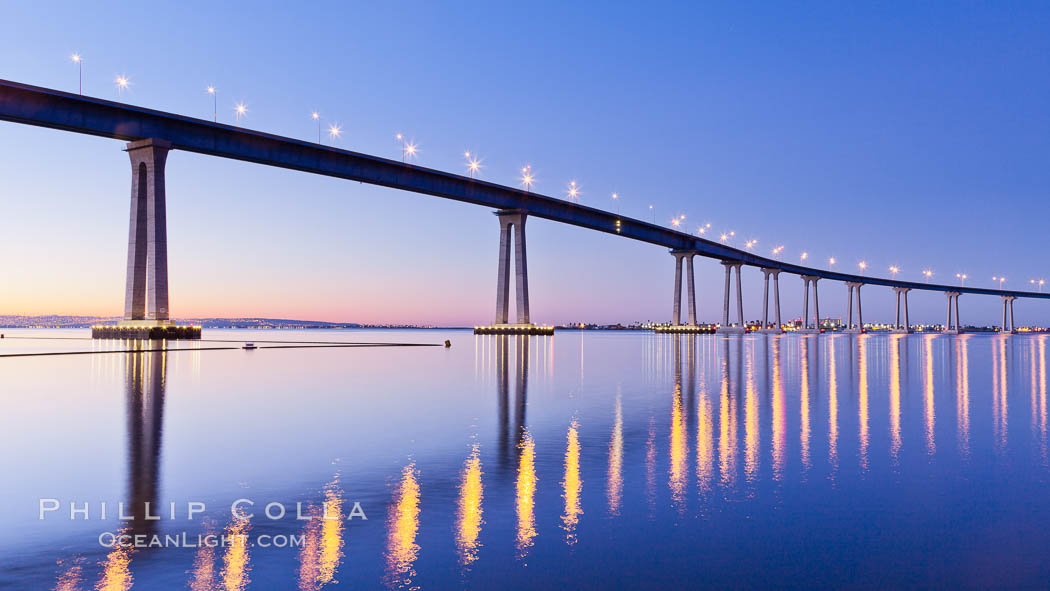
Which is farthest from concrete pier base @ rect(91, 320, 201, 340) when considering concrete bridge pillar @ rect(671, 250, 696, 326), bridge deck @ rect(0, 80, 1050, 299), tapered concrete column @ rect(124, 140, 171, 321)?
concrete bridge pillar @ rect(671, 250, 696, 326)

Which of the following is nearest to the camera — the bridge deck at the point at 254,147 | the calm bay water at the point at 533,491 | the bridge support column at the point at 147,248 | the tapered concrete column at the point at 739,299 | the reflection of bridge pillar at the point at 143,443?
the calm bay water at the point at 533,491

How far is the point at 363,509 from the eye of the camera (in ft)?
30.0

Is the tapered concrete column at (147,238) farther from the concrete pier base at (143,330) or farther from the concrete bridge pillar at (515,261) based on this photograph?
the concrete bridge pillar at (515,261)

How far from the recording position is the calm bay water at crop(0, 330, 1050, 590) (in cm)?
687

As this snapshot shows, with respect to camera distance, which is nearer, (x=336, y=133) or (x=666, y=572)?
(x=666, y=572)

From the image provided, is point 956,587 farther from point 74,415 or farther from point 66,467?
point 74,415

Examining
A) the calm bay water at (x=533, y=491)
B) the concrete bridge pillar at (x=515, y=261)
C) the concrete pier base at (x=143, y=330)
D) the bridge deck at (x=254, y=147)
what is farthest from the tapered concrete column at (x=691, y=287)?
the calm bay water at (x=533, y=491)

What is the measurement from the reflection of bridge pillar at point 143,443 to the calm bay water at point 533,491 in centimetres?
6

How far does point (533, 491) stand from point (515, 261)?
117 m

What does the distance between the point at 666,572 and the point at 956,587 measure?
92.5 inches

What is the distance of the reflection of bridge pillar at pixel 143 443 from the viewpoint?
918cm

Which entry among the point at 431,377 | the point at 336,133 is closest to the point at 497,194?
the point at 336,133

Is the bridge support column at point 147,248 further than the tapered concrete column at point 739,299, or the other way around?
the tapered concrete column at point 739,299

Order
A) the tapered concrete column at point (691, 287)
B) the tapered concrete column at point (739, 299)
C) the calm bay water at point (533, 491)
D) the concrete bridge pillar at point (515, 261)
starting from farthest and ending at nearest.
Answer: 1. the tapered concrete column at point (739, 299)
2. the tapered concrete column at point (691, 287)
3. the concrete bridge pillar at point (515, 261)
4. the calm bay water at point (533, 491)
